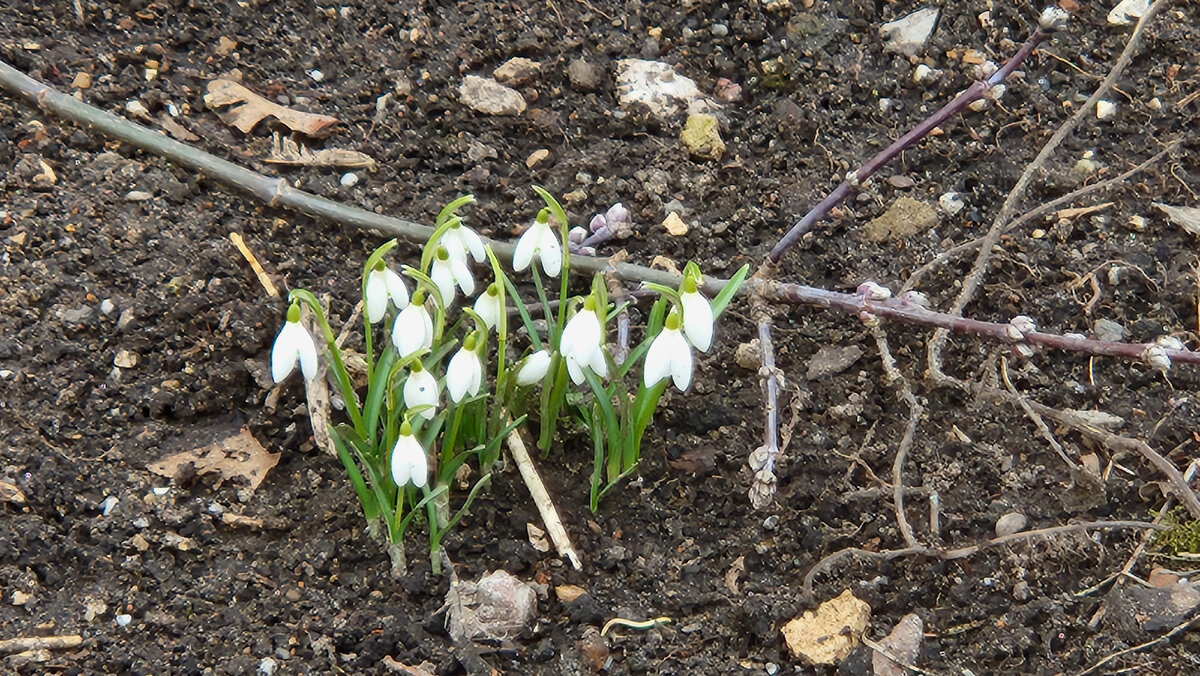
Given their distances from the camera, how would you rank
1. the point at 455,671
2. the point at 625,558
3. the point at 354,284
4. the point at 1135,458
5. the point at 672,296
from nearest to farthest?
the point at 672,296 < the point at 455,671 < the point at 625,558 < the point at 1135,458 < the point at 354,284

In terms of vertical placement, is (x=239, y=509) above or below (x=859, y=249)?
below

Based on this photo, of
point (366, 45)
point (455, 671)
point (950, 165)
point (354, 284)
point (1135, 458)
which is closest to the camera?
point (455, 671)

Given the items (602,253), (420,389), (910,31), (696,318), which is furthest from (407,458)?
(910,31)

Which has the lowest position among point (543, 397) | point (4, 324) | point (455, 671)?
point (455, 671)

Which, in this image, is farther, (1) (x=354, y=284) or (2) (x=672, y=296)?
(1) (x=354, y=284)

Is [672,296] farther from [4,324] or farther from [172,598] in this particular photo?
[4,324]

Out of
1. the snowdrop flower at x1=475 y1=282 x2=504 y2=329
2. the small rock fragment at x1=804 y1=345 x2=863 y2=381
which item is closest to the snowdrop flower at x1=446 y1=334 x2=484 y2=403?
the snowdrop flower at x1=475 y1=282 x2=504 y2=329

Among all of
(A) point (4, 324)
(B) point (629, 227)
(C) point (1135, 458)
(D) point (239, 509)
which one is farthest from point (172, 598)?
(C) point (1135, 458)
